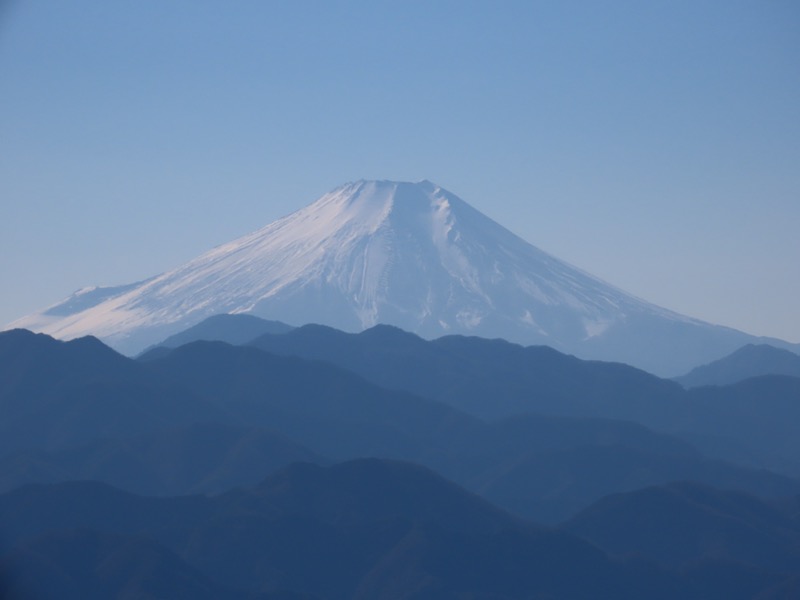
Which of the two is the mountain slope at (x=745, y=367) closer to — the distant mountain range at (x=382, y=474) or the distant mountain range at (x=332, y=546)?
the distant mountain range at (x=382, y=474)

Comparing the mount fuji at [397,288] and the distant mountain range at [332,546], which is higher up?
the mount fuji at [397,288]

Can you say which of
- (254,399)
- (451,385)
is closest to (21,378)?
(254,399)

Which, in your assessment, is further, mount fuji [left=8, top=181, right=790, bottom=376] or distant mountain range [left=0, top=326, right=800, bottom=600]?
mount fuji [left=8, top=181, right=790, bottom=376]

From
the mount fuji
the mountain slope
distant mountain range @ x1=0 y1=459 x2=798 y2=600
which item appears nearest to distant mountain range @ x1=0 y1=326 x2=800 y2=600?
distant mountain range @ x1=0 y1=459 x2=798 y2=600

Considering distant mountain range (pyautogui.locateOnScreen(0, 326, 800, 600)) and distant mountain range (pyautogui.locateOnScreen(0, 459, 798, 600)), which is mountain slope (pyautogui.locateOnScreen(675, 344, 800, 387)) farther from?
distant mountain range (pyautogui.locateOnScreen(0, 459, 798, 600))

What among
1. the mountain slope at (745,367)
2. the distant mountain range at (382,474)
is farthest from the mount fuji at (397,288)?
the distant mountain range at (382,474)

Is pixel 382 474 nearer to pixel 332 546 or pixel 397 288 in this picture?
pixel 332 546

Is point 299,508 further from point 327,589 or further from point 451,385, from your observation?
point 451,385

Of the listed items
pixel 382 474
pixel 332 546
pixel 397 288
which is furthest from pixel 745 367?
pixel 332 546
